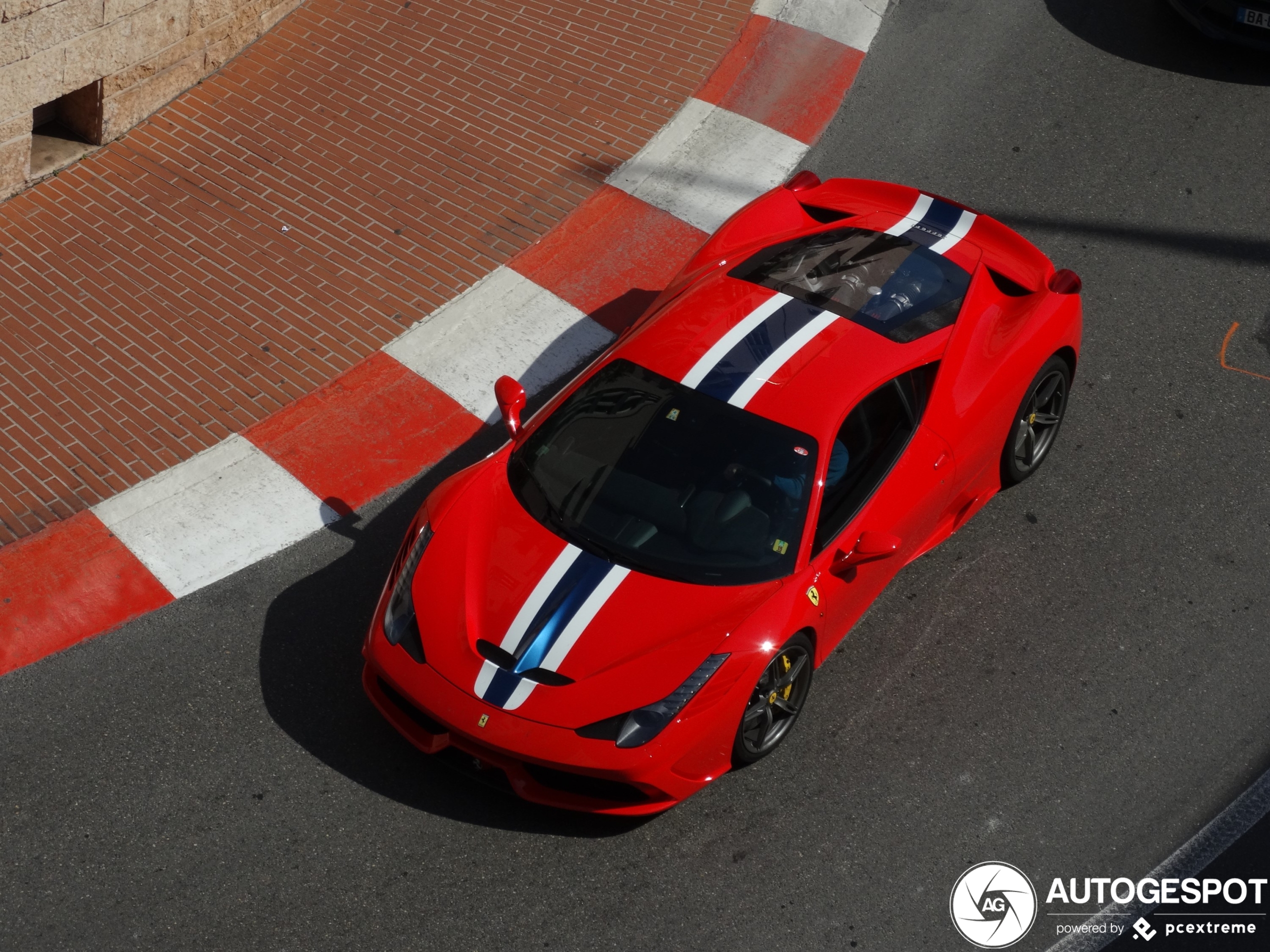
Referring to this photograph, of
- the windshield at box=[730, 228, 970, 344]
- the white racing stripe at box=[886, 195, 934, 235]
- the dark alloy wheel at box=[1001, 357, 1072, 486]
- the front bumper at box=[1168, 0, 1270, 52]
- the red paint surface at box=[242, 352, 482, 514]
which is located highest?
the front bumper at box=[1168, 0, 1270, 52]

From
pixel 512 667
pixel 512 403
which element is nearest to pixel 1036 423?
pixel 512 403

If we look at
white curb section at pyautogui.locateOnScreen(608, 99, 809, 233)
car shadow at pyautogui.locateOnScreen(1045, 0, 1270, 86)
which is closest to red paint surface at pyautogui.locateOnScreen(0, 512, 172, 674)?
white curb section at pyautogui.locateOnScreen(608, 99, 809, 233)

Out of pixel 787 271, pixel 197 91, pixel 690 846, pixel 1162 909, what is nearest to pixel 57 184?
pixel 197 91

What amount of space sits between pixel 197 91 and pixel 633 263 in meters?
3.37

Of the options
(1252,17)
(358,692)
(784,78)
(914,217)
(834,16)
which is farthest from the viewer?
(834,16)

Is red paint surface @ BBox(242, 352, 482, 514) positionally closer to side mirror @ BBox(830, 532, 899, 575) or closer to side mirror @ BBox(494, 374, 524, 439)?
side mirror @ BBox(494, 374, 524, 439)

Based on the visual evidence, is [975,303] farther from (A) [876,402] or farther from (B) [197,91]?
(B) [197,91]

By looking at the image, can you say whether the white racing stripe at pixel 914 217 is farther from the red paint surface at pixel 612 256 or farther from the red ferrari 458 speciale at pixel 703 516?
the red paint surface at pixel 612 256

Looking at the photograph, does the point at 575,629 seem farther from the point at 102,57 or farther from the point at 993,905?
the point at 102,57

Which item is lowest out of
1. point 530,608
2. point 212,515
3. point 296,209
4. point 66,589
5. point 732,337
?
point 66,589

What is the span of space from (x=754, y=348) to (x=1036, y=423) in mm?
1749

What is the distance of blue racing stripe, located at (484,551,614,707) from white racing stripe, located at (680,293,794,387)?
91 cm

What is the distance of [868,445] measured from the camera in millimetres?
5305

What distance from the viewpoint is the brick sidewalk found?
667 cm
